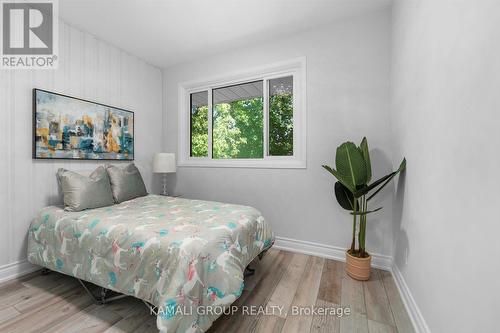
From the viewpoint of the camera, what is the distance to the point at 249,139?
9.55ft

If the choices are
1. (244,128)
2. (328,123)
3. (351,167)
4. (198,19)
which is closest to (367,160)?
(351,167)

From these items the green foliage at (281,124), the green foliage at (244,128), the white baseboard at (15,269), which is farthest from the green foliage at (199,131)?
the white baseboard at (15,269)

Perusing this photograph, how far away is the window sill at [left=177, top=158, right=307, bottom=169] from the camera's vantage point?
2477 millimetres

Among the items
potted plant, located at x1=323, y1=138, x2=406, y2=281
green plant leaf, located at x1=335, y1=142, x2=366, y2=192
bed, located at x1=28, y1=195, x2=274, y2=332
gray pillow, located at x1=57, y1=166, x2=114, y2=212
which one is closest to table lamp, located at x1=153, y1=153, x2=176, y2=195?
gray pillow, located at x1=57, y1=166, x2=114, y2=212

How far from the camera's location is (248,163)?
2.75 meters

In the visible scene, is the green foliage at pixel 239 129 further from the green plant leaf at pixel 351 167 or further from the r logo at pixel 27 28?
the r logo at pixel 27 28

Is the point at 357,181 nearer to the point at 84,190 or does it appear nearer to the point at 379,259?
the point at 379,259

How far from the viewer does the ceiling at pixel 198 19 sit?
201cm

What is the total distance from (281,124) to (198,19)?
1.52m

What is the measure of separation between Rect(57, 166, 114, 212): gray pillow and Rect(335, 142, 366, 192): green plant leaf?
7.63 ft

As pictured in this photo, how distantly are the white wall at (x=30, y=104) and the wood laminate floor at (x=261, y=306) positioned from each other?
61cm

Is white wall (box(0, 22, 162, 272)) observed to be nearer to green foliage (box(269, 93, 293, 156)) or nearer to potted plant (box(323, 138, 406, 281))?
green foliage (box(269, 93, 293, 156))

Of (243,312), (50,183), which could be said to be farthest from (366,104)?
(50,183)

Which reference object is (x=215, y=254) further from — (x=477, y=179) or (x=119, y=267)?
(x=477, y=179)
